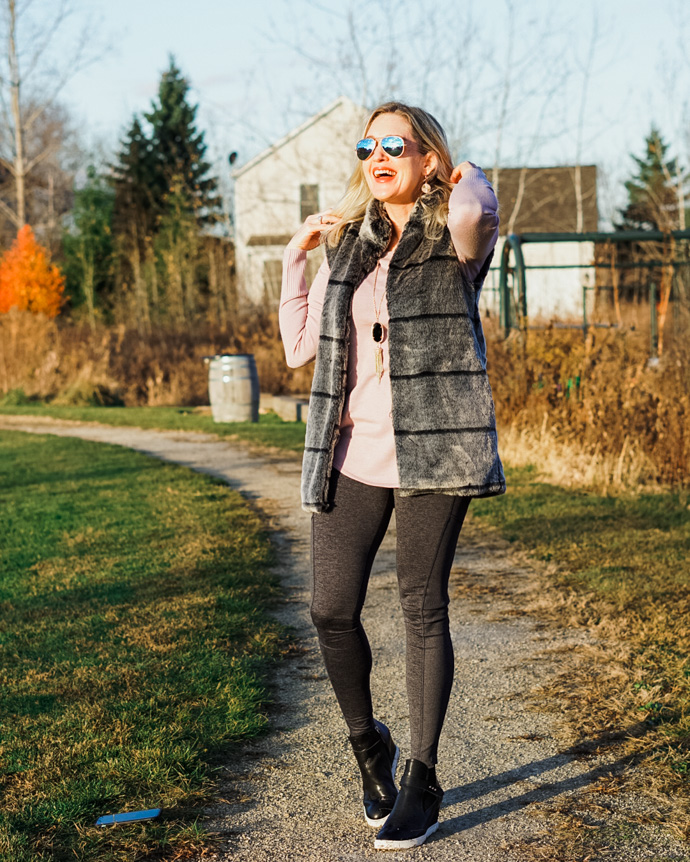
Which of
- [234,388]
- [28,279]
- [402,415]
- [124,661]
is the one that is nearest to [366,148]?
[402,415]

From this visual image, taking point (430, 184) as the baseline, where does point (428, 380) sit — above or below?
below

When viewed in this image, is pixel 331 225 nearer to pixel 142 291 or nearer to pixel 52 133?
pixel 142 291

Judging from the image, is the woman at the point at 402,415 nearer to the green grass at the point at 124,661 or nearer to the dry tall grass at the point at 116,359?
the green grass at the point at 124,661

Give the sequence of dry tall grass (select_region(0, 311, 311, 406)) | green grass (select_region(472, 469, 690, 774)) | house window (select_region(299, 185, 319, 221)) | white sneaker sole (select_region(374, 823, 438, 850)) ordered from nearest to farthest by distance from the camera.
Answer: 1. white sneaker sole (select_region(374, 823, 438, 850))
2. green grass (select_region(472, 469, 690, 774))
3. dry tall grass (select_region(0, 311, 311, 406))
4. house window (select_region(299, 185, 319, 221))

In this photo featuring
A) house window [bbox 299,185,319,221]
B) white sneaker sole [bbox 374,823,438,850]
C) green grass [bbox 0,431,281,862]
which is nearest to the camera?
white sneaker sole [bbox 374,823,438,850]

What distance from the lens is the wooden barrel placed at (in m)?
15.2

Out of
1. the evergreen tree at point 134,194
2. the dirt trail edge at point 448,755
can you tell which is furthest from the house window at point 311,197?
the dirt trail edge at point 448,755

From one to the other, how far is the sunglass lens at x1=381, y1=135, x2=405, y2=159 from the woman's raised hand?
0.27 meters

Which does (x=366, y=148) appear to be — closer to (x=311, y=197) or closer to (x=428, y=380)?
(x=428, y=380)

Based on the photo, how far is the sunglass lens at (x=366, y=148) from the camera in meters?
2.97

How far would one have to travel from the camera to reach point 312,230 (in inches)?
122

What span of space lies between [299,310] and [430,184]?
0.53 meters

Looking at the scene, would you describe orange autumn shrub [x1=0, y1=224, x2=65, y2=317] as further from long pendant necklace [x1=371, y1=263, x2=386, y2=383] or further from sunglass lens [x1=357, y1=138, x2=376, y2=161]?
long pendant necklace [x1=371, y1=263, x2=386, y2=383]

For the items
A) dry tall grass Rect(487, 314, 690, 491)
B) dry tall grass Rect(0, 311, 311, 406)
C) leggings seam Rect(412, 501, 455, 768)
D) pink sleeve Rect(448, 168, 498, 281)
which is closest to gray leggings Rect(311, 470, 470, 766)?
leggings seam Rect(412, 501, 455, 768)
